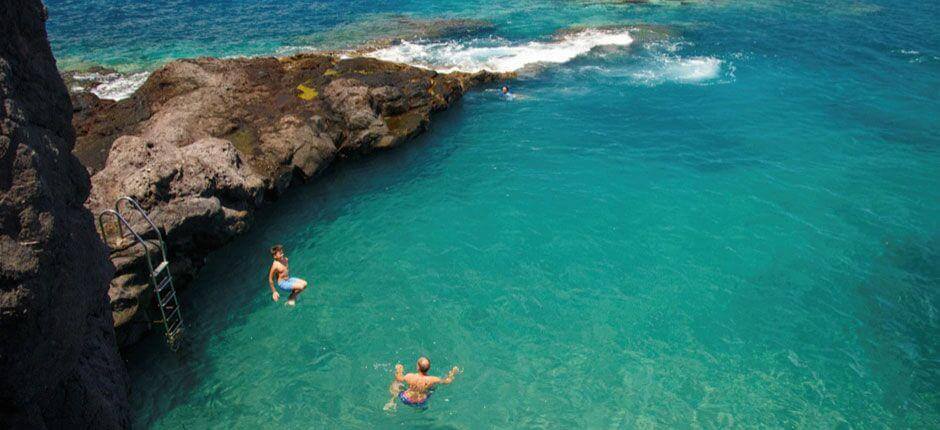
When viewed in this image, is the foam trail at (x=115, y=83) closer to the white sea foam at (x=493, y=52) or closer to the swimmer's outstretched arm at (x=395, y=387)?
the white sea foam at (x=493, y=52)

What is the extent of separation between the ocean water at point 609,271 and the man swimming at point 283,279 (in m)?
0.48

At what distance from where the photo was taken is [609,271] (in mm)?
18234

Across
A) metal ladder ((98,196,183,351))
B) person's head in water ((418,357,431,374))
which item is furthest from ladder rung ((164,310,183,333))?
person's head in water ((418,357,431,374))

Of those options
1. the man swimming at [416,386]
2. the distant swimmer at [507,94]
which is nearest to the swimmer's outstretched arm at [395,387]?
the man swimming at [416,386]

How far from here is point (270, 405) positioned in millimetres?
13477

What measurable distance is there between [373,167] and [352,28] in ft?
84.7

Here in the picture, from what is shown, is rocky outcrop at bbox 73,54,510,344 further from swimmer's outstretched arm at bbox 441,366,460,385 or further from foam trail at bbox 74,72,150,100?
swimmer's outstretched arm at bbox 441,366,460,385

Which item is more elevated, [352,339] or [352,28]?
[352,28]

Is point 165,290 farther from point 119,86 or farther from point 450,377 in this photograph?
point 119,86

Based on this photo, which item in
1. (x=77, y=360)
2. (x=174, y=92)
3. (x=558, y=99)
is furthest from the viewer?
(x=558, y=99)

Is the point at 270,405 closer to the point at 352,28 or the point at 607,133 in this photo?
the point at 607,133

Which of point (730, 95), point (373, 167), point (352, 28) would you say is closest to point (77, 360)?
point (373, 167)

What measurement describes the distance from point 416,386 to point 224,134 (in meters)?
13.8

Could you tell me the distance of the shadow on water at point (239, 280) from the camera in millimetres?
14078
